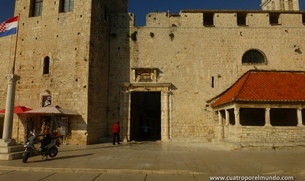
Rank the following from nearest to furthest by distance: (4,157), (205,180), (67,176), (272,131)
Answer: (205,180) < (67,176) < (4,157) < (272,131)

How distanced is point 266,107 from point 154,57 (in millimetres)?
8668

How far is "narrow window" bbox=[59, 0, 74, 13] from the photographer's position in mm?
16375

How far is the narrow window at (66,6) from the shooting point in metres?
16.4

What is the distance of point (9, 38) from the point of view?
18625mm

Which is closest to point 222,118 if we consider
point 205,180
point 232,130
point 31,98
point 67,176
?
point 232,130

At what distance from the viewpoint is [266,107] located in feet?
43.2

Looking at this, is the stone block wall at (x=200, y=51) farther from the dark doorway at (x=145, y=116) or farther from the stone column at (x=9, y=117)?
the stone column at (x=9, y=117)

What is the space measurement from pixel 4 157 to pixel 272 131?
12893 mm

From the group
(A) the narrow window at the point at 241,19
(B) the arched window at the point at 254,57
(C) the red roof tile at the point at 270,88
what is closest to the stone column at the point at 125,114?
(C) the red roof tile at the point at 270,88

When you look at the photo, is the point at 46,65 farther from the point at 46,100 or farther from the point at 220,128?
the point at 220,128

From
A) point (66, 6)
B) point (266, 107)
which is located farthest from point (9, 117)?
point (266, 107)

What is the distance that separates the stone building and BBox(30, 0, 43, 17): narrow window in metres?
0.34

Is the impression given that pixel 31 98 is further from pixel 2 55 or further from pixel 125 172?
pixel 125 172

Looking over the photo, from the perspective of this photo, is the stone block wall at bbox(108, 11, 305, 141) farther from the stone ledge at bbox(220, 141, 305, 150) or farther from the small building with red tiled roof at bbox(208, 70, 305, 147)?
the stone ledge at bbox(220, 141, 305, 150)
